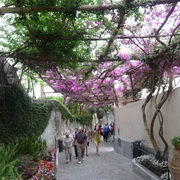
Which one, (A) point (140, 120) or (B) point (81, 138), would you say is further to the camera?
(B) point (81, 138)

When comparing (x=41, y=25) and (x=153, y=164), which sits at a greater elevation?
(x=41, y=25)

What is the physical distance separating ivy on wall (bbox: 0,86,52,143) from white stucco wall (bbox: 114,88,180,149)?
4.10 m

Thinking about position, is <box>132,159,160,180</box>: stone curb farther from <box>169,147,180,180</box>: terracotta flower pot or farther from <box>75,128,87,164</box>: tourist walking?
<box>75,128,87,164</box>: tourist walking

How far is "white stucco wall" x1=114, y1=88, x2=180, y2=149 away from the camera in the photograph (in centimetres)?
937

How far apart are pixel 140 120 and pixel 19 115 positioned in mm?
5215

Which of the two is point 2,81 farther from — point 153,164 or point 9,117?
point 153,164

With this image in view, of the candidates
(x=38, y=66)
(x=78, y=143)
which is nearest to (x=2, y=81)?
(x=38, y=66)

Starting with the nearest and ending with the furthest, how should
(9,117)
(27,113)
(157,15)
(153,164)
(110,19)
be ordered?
(110,19)
(153,164)
(157,15)
(9,117)
(27,113)

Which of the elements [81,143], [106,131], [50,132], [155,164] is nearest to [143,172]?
[155,164]

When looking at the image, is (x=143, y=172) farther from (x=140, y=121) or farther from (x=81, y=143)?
(x=81, y=143)

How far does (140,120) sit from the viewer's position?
45.3ft

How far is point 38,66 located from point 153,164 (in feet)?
17.1

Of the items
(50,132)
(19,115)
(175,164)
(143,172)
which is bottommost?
(143,172)

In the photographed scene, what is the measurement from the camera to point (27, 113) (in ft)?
46.3
